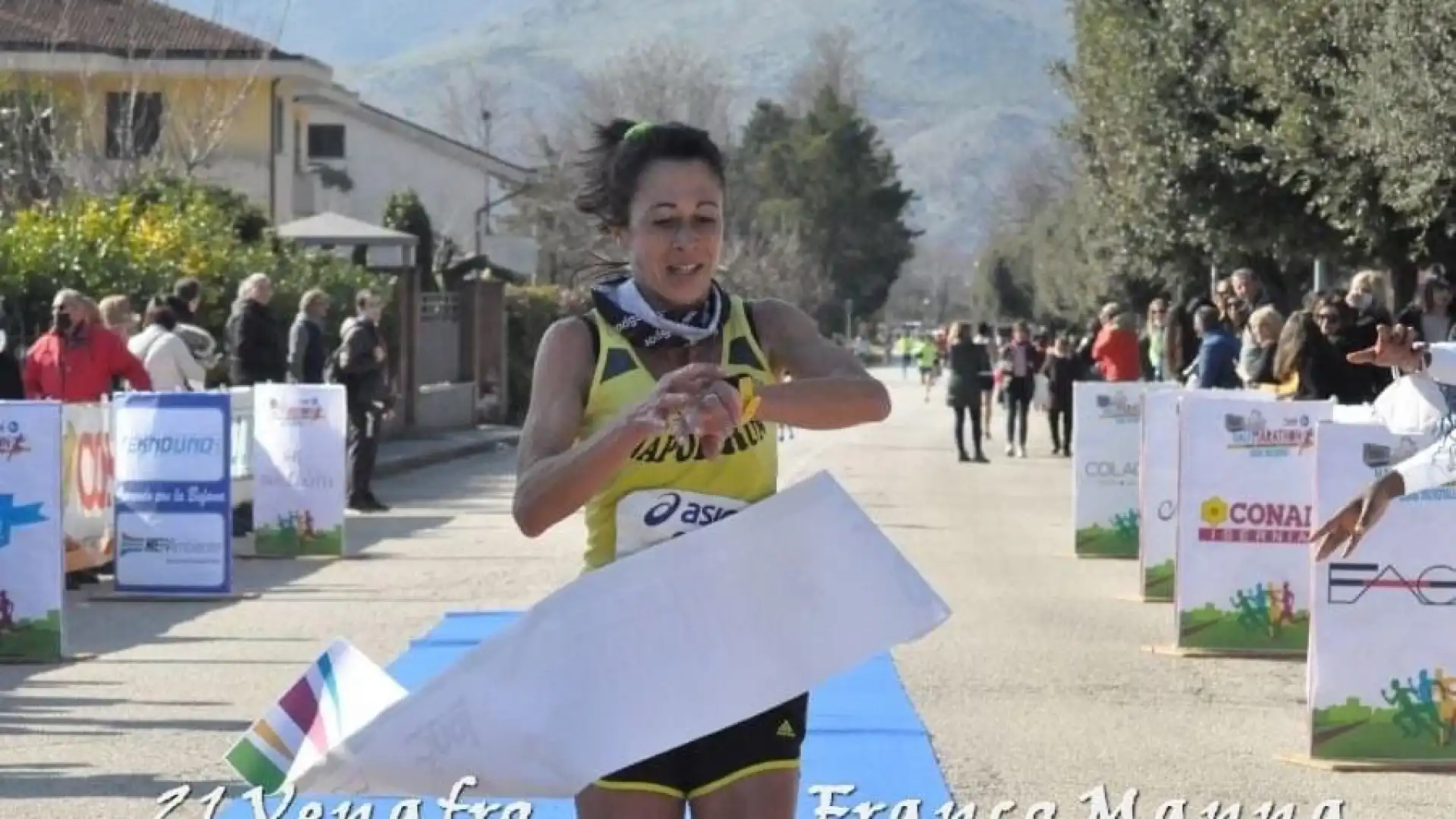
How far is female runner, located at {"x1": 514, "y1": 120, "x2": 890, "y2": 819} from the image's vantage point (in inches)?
179

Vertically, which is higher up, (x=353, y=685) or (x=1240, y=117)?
(x=1240, y=117)

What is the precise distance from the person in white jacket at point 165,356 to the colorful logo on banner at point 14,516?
19.8 ft

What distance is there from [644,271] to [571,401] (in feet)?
0.92

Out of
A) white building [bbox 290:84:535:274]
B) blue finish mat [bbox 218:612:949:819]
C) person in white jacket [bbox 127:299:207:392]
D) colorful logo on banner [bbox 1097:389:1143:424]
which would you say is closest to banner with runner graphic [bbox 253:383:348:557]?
person in white jacket [bbox 127:299:207:392]

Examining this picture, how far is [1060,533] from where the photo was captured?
70.2 ft

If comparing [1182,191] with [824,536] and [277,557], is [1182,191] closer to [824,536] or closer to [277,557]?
[277,557]

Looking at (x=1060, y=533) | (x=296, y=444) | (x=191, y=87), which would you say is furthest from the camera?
(x=191, y=87)

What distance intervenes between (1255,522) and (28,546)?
6.16 metres

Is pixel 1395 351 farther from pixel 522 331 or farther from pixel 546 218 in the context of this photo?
pixel 546 218

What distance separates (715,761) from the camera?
4582 millimetres

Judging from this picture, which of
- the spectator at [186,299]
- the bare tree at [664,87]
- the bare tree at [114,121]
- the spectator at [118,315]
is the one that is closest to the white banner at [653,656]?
the spectator at [118,315]

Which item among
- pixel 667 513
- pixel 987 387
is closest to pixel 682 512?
pixel 667 513

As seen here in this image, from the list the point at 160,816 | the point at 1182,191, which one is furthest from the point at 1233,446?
the point at 1182,191

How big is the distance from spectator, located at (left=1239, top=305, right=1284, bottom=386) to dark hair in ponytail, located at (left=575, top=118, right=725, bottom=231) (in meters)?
13.4
